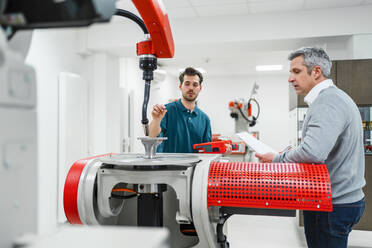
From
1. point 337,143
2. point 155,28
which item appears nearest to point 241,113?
point 337,143

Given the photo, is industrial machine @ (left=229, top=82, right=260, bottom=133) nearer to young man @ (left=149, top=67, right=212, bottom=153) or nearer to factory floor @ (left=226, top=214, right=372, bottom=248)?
factory floor @ (left=226, top=214, right=372, bottom=248)

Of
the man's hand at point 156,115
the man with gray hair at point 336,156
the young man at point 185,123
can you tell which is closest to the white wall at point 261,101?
the young man at point 185,123

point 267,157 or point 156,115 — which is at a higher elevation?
point 156,115

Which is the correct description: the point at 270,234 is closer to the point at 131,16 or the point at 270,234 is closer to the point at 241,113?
the point at 241,113

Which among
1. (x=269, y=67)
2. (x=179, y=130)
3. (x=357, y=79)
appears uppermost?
(x=269, y=67)

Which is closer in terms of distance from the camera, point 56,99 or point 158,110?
point 158,110

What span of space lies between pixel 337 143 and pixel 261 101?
23.9 ft

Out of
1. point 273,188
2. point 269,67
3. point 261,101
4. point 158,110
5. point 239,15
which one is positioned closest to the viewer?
point 273,188

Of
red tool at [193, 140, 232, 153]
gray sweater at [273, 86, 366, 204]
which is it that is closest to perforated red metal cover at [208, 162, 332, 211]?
gray sweater at [273, 86, 366, 204]

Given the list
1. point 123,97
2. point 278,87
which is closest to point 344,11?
point 123,97

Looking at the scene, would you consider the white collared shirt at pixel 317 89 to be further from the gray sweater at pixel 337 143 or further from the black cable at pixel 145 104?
the black cable at pixel 145 104

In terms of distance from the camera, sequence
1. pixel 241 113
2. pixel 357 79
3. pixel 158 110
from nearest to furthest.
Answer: pixel 158 110
pixel 357 79
pixel 241 113

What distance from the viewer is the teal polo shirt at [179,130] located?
2.07m

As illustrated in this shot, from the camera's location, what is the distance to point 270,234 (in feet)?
10.8
